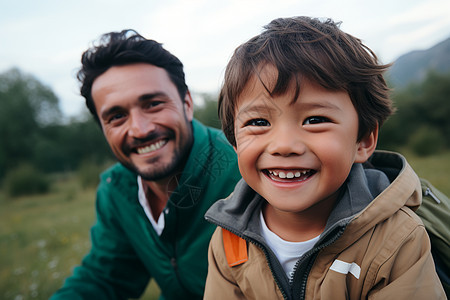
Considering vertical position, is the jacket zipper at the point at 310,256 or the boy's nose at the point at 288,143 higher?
the boy's nose at the point at 288,143

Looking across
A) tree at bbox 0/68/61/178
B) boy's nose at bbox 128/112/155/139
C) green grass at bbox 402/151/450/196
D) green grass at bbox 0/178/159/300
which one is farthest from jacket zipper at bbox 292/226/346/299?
tree at bbox 0/68/61/178

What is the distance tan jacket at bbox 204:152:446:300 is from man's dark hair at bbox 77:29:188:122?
1.19 meters

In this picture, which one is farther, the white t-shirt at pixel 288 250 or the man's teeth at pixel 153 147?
the man's teeth at pixel 153 147

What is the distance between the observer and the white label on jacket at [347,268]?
48.3 inches

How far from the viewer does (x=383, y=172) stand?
1.59 metres

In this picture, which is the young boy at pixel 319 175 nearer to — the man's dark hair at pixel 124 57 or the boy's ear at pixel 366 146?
the boy's ear at pixel 366 146

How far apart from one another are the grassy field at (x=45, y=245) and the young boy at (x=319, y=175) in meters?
2.55

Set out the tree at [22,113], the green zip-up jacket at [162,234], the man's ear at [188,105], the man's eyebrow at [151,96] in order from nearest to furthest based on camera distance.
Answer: the man's eyebrow at [151,96] → the green zip-up jacket at [162,234] → the man's ear at [188,105] → the tree at [22,113]

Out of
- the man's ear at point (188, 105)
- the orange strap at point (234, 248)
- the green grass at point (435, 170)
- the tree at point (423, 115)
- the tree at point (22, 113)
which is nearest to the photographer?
the orange strap at point (234, 248)

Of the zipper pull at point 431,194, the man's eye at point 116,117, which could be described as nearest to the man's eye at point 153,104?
the man's eye at point 116,117

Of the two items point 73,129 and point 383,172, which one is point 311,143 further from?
point 73,129

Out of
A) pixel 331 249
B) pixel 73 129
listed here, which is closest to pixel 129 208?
pixel 331 249

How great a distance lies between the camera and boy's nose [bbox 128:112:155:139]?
6.28 feet

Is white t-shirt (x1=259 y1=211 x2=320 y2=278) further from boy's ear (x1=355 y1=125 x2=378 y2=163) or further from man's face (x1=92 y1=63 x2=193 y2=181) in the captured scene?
man's face (x1=92 y1=63 x2=193 y2=181)
